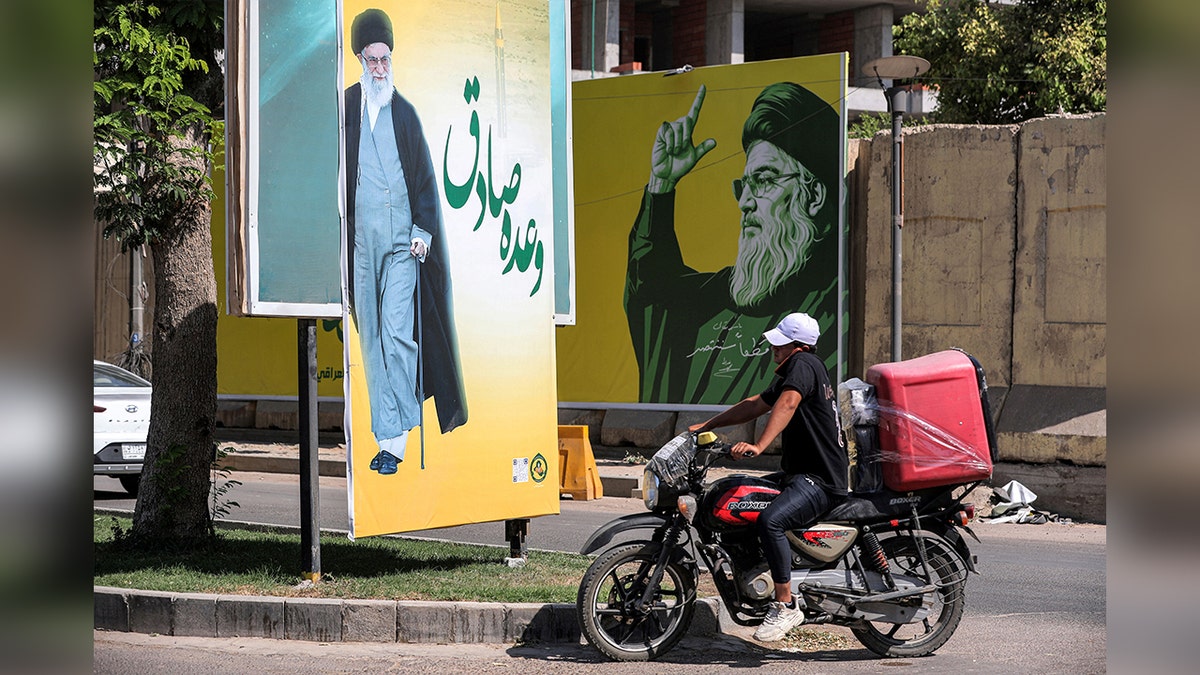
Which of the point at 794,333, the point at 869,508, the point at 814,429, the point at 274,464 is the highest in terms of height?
the point at 794,333

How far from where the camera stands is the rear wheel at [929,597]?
6539 millimetres

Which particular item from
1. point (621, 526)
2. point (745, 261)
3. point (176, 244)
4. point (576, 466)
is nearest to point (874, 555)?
point (621, 526)

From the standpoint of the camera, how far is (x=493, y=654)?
6625 mm

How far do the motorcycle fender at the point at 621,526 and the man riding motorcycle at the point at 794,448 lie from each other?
20.4 inches

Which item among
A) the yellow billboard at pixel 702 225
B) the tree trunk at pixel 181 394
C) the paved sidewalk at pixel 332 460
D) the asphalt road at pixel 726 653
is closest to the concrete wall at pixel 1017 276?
the yellow billboard at pixel 702 225

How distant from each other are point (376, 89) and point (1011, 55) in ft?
56.8

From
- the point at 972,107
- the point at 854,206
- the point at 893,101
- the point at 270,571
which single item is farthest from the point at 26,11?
the point at 972,107

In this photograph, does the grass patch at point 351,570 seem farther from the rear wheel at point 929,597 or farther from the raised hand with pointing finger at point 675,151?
the raised hand with pointing finger at point 675,151

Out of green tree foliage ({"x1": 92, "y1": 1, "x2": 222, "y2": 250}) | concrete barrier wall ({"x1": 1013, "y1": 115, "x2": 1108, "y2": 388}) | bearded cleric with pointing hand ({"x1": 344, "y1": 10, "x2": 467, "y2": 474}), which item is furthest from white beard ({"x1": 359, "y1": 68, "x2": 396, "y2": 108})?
concrete barrier wall ({"x1": 1013, "y1": 115, "x2": 1108, "y2": 388})

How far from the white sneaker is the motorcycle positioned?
0.06 m

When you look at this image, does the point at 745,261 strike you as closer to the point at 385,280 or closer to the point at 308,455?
the point at 385,280

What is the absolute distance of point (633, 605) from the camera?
6.42 meters

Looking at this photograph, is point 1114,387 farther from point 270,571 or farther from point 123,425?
point 123,425

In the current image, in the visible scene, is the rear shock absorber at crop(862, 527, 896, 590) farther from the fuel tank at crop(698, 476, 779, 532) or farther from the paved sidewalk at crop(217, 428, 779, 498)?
the paved sidewalk at crop(217, 428, 779, 498)
